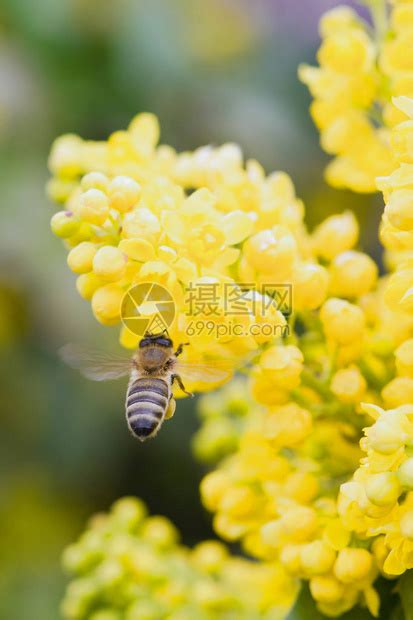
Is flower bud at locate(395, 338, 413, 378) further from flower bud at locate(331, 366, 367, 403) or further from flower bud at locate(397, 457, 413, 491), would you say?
flower bud at locate(397, 457, 413, 491)

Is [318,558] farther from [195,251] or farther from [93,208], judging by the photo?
[93,208]

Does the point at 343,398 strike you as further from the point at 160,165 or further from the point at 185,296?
the point at 160,165

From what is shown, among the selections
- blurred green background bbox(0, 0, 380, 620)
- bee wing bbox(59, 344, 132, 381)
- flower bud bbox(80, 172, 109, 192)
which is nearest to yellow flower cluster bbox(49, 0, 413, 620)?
flower bud bbox(80, 172, 109, 192)

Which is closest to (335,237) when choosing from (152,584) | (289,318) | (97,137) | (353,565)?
(289,318)

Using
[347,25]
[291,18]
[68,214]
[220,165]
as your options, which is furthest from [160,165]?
[291,18]

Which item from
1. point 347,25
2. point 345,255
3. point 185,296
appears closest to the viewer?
point 185,296

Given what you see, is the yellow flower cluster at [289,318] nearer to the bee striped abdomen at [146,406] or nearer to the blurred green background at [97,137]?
the bee striped abdomen at [146,406]
